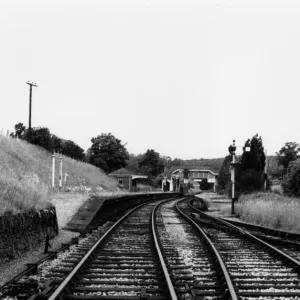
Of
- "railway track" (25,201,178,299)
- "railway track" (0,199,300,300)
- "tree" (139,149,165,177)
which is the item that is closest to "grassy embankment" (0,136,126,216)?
"railway track" (0,199,300,300)

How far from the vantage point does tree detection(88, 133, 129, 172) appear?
240ft

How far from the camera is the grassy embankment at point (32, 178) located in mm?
10398

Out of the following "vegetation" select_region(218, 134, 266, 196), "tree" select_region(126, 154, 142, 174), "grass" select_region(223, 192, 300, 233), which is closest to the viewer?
"grass" select_region(223, 192, 300, 233)

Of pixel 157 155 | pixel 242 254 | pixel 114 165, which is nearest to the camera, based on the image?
pixel 242 254

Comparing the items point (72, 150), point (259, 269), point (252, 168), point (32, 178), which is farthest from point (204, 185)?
point (259, 269)

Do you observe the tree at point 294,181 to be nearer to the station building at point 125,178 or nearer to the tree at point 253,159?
the tree at point 253,159

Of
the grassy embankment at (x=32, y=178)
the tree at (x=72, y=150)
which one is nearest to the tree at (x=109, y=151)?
the tree at (x=72, y=150)

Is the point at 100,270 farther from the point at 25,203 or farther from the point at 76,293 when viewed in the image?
the point at 25,203

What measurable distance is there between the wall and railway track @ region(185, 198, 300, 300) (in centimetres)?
439

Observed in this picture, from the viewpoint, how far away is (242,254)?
956 centimetres

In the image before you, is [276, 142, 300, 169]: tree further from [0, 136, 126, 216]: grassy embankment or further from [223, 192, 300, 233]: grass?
[223, 192, 300, 233]: grass

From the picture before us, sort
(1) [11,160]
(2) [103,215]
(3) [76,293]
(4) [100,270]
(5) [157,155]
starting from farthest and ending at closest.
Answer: (5) [157,155] → (1) [11,160] → (2) [103,215] → (4) [100,270] → (3) [76,293]

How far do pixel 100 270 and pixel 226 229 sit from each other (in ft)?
27.8

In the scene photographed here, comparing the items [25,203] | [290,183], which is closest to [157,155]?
[290,183]
